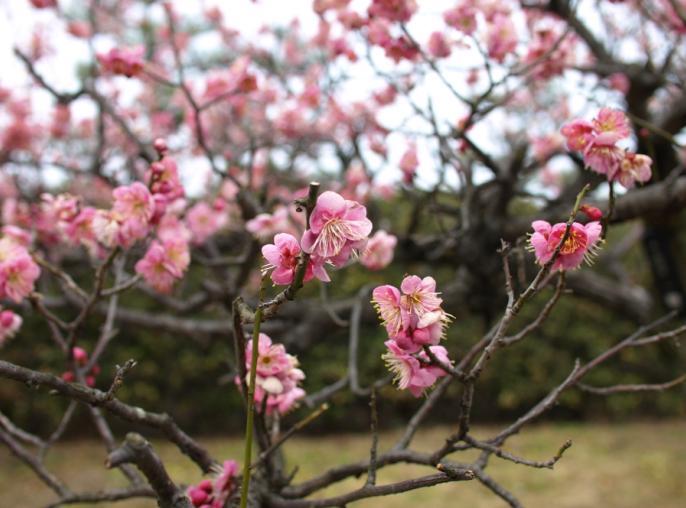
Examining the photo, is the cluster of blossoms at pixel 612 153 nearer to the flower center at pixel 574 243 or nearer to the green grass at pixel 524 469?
the flower center at pixel 574 243

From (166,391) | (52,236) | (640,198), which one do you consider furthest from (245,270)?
(166,391)

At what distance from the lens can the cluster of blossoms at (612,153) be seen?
133cm

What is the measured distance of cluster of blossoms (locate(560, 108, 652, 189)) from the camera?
1334 millimetres

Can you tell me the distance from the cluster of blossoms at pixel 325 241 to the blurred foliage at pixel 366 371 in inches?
200

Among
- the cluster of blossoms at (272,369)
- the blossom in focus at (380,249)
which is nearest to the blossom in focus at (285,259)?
the cluster of blossoms at (272,369)

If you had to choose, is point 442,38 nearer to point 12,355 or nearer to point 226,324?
point 226,324

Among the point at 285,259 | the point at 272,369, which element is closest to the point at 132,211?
the point at 272,369

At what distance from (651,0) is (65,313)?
505cm

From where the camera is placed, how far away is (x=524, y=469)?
4922 mm

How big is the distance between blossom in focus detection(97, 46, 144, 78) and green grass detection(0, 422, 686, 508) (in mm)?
2934

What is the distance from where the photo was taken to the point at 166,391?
6512 millimetres

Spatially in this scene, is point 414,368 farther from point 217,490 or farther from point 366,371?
point 366,371

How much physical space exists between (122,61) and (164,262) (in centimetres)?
87

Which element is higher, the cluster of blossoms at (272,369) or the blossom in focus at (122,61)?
the blossom in focus at (122,61)
